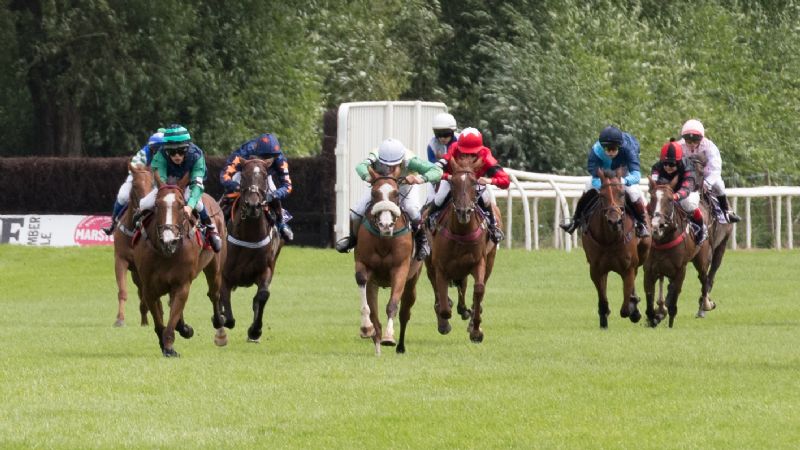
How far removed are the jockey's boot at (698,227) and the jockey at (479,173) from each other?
3.40 metres

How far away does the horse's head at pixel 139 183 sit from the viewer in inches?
757

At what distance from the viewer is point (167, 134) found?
1675cm

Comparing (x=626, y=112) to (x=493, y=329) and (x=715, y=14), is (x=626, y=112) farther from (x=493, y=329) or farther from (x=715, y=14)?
(x=493, y=329)

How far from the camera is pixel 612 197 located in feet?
64.6

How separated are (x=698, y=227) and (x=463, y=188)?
16.0ft

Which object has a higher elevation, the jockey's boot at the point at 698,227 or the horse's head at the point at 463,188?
the horse's head at the point at 463,188

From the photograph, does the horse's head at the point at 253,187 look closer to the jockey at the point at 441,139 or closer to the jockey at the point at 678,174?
the jockey at the point at 441,139

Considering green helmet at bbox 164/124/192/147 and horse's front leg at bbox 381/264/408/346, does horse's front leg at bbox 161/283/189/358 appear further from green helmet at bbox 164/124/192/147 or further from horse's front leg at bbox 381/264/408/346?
horse's front leg at bbox 381/264/408/346

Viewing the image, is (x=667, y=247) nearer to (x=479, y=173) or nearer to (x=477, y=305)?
(x=479, y=173)

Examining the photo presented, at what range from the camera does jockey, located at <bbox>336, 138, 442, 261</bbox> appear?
53.8ft

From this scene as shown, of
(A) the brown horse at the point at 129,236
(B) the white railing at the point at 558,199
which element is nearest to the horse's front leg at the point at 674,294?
(A) the brown horse at the point at 129,236

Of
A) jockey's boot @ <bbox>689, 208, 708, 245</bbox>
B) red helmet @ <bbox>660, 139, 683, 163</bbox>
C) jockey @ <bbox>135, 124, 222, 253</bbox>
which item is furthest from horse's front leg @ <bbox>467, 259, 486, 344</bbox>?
jockey's boot @ <bbox>689, 208, 708, 245</bbox>

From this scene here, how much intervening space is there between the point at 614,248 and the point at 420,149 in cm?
1533

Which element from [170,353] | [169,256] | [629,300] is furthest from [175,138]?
[629,300]
